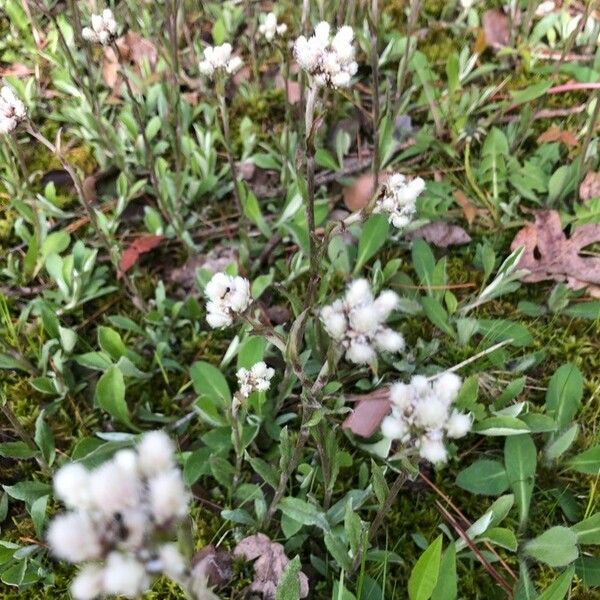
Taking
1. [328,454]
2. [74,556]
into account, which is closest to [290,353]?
[328,454]

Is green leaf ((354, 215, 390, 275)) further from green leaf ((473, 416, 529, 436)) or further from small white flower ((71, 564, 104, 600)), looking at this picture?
small white flower ((71, 564, 104, 600))

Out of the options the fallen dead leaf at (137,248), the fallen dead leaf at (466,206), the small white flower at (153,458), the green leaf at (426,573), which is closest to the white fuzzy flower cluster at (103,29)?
the fallen dead leaf at (137,248)

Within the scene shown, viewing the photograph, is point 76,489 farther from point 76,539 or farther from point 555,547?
point 555,547

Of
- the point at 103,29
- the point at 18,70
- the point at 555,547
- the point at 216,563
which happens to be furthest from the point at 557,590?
the point at 18,70

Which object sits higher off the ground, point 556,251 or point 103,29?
point 103,29

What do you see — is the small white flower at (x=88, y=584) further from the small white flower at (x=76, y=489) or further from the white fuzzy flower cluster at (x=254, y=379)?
the white fuzzy flower cluster at (x=254, y=379)

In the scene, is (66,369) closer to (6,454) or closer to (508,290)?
(6,454)
